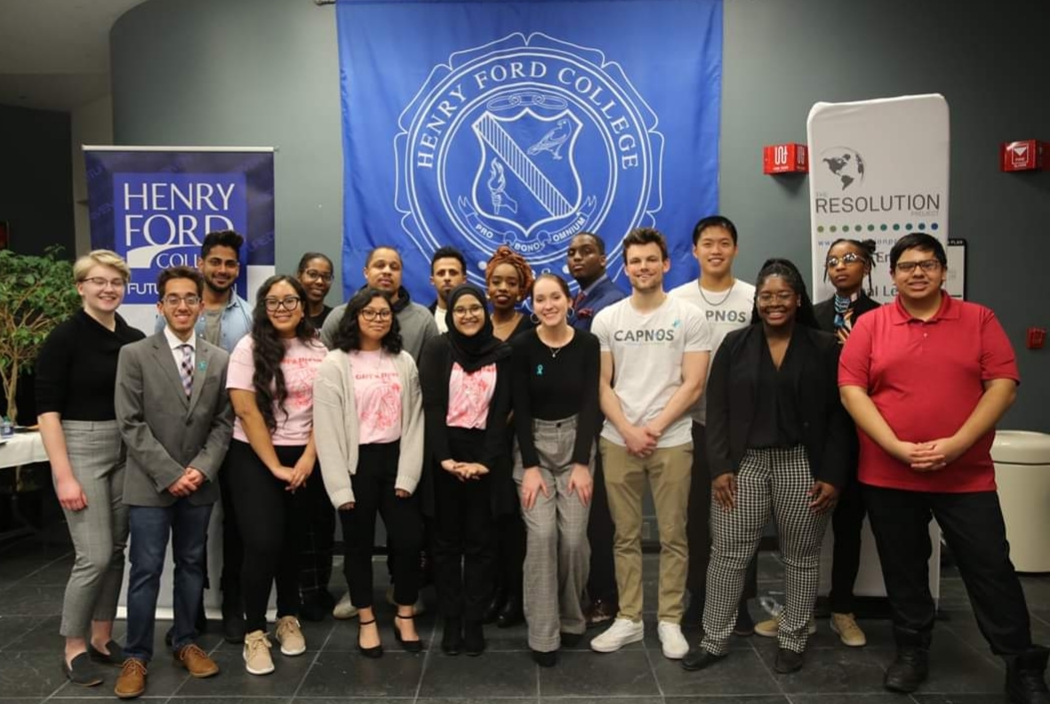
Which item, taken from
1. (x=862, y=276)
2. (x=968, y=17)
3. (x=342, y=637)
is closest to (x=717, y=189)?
(x=862, y=276)

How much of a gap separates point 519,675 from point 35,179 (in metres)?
7.65

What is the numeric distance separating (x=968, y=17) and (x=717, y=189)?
5.76 ft

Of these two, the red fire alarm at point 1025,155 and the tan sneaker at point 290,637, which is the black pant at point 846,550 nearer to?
the tan sneaker at point 290,637

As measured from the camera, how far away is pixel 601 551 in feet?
11.0

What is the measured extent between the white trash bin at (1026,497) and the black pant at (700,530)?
171cm

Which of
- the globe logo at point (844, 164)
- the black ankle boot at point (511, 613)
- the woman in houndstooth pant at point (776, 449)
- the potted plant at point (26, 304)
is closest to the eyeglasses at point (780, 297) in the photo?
the woman in houndstooth pant at point (776, 449)

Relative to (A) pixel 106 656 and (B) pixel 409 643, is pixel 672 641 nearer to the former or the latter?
(B) pixel 409 643

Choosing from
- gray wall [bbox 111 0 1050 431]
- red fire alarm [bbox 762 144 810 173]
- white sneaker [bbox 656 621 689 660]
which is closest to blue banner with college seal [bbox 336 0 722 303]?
gray wall [bbox 111 0 1050 431]

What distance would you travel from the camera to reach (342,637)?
3.23 meters

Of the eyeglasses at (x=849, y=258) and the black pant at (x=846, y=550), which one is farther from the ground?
the eyeglasses at (x=849, y=258)

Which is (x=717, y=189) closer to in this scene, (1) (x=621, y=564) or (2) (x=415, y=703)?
(1) (x=621, y=564)

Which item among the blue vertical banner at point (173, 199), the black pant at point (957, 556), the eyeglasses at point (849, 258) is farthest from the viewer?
the blue vertical banner at point (173, 199)

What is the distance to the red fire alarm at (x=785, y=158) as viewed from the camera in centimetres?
438

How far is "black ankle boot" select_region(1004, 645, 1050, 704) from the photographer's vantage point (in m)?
2.57
